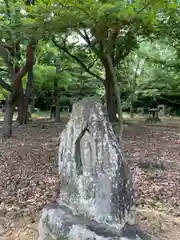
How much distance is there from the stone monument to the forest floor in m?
0.62

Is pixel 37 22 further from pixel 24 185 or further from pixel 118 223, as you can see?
pixel 118 223

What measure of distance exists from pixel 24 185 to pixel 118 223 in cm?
207

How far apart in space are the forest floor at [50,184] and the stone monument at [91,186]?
2.03 ft

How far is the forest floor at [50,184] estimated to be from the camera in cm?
266

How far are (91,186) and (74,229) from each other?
32cm

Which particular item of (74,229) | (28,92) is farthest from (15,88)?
(74,229)

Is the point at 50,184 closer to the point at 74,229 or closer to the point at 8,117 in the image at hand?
the point at 74,229

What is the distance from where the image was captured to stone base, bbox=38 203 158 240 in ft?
5.84

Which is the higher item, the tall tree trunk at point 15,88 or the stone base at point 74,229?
the tall tree trunk at point 15,88

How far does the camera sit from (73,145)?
2.07m

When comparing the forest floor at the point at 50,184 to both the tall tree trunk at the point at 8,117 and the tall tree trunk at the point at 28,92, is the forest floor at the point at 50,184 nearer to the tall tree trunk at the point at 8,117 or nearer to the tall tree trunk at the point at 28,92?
the tall tree trunk at the point at 8,117

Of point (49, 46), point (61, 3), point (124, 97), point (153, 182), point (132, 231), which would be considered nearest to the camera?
point (132, 231)

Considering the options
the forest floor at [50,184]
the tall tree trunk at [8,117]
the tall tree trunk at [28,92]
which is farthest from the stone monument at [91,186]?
the tall tree trunk at [28,92]

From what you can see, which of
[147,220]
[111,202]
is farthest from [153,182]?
[111,202]
